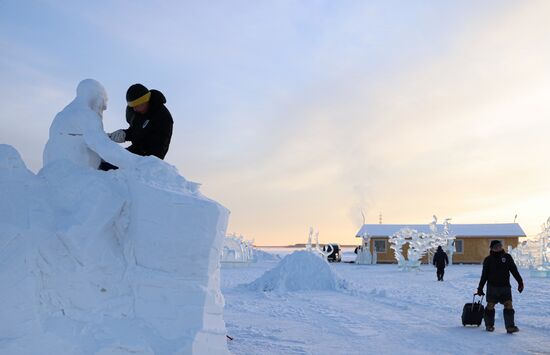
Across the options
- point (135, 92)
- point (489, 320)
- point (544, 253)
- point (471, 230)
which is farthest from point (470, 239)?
point (135, 92)

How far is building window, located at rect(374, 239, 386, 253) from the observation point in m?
41.8

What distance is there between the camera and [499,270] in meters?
8.49

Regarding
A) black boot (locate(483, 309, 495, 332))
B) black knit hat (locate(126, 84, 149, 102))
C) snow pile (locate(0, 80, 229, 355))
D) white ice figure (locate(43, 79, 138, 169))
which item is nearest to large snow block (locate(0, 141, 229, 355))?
snow pile (locate(0, 80, 229, 355))

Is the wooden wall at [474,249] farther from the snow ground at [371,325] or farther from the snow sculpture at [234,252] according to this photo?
the snow ground at [371,325]

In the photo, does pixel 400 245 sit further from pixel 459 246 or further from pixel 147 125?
pixel 147 125

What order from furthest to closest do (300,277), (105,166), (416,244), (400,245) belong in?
(400,245) → (416,244) → (300,277) → (105,166)

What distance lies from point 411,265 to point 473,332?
20685mm

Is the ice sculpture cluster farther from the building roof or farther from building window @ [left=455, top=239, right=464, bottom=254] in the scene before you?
the building roof

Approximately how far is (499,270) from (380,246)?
34116mm

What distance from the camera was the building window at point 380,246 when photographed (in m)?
41.8

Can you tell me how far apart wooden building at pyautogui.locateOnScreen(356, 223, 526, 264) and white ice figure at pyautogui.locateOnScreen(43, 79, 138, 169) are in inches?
1482

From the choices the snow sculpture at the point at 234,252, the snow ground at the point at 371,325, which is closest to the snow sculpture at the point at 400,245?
the snow sculpture at the point at 234,252

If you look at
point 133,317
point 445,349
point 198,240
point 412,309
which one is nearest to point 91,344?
point 133,317

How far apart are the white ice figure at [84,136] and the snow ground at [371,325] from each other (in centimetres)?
315
